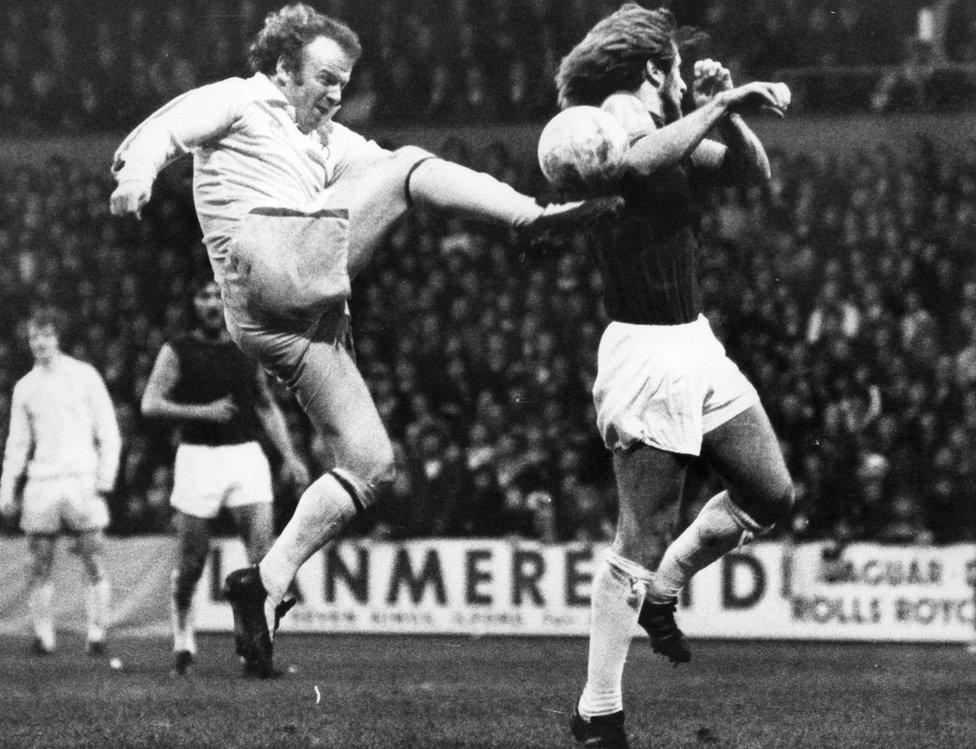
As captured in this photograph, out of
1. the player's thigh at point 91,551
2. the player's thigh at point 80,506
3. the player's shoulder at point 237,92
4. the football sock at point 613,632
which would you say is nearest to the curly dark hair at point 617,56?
the player's shoulder at point 237,92

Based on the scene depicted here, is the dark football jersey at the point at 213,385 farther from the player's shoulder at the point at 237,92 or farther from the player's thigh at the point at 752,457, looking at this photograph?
the player's thigh at the point at 752,457

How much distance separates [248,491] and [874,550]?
4.84 m

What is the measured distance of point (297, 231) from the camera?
5223mm

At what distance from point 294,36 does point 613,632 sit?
7.21 ft

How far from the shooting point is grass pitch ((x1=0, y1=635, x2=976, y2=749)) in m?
6.07

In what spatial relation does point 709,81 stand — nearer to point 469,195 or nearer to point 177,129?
point 469,195

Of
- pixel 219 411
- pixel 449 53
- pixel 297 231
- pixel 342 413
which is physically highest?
pixel 449 53

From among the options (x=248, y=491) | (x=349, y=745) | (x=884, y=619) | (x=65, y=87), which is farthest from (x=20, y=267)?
(x=349, y=745)

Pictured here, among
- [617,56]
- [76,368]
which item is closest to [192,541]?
[76,368]

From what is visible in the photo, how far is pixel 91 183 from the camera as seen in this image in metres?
17.7

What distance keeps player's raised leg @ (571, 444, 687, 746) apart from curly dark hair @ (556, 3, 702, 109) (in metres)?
1.20

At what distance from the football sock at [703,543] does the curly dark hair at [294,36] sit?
196 centimetres

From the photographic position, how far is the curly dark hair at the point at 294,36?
540cm

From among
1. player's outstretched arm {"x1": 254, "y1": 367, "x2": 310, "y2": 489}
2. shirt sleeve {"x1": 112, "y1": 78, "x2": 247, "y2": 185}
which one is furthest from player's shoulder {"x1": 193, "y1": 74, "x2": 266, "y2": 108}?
player's outstretched arm {"x1": 254, "y1": 367, "x2": 310, "y2": 489}
